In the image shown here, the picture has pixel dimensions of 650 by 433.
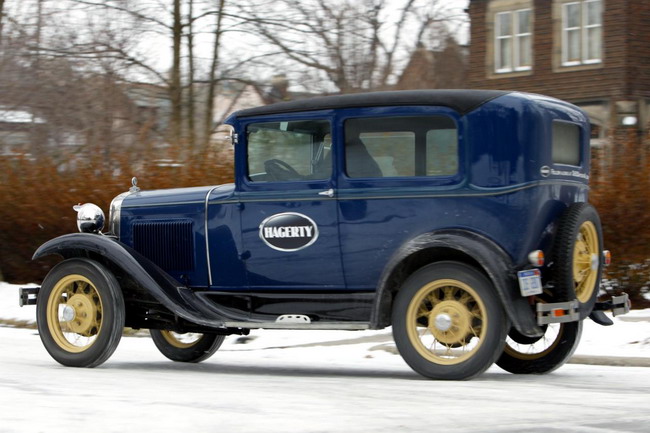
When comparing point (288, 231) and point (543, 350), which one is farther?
point (543, 350)

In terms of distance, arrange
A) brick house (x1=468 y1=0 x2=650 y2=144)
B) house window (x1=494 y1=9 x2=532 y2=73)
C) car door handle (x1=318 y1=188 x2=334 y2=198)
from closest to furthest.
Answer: car door handle (x1=318 y1=188 x2=334 y2=198) → brick house (x1=468 y1=0 x2=650 y2=144) → house window (x1=494 y1=9 x2=532 y2=73)

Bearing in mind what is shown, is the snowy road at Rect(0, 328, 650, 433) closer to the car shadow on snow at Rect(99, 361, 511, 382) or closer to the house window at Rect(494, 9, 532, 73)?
the car shadow on snow at Rect(99, 361, 511, 382)

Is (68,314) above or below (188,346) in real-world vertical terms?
above

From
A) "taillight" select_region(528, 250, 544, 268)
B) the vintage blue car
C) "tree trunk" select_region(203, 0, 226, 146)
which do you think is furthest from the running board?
"tree trunk" select_region(203, 0, 226, 146)

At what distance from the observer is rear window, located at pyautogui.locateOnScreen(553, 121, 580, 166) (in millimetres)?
8227

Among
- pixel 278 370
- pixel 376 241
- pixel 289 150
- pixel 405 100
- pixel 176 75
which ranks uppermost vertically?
pixel 176 75

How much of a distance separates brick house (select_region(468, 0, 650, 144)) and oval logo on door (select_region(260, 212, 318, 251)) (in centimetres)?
1720

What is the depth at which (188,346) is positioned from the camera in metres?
9.95

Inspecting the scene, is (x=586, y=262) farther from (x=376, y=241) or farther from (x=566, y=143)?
(x=376, y=241)

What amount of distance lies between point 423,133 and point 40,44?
557 inches

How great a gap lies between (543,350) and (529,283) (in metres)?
1.53

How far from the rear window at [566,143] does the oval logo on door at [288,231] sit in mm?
1895

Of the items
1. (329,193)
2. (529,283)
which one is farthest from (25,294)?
(529,283)

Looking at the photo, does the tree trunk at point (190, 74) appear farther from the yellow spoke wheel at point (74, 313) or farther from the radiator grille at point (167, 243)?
the yellow spoke wheel at point (74, 313)
